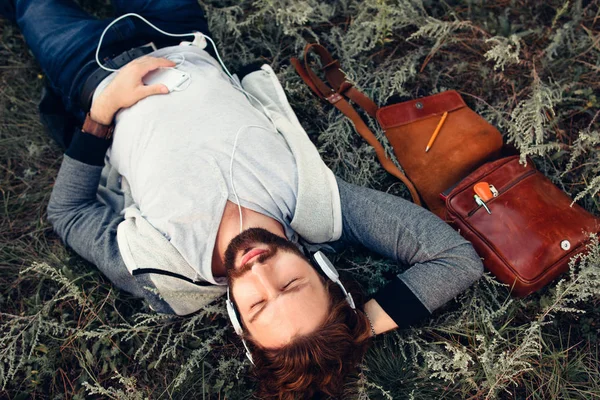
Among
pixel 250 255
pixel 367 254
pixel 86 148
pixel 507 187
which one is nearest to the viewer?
pixel 250 255

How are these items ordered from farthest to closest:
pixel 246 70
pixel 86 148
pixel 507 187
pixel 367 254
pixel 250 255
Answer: pixel 246 70
pixel 367 254
pixel 86 148
pixel 507 187
pixel 250 255

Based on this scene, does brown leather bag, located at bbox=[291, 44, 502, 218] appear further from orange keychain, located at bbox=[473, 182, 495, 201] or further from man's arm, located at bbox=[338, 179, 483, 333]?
man's arm, located at bbox=[338, 179, 483, 333]

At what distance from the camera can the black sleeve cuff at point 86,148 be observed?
3096mm

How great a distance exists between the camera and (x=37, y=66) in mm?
3990

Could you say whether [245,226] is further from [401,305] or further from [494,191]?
[494,191]

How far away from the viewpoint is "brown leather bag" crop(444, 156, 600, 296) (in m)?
2.77

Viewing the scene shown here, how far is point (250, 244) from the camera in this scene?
259 centimetres

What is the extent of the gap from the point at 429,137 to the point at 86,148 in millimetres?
2406

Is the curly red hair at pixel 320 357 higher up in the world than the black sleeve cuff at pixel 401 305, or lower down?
lower down

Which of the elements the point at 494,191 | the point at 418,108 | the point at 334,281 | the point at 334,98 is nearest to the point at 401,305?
the point at 334,281

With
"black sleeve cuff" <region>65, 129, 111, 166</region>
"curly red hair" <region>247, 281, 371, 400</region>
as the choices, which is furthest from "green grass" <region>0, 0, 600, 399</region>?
"black sleeve cuff" <region>65, 129, 111, 166</region>

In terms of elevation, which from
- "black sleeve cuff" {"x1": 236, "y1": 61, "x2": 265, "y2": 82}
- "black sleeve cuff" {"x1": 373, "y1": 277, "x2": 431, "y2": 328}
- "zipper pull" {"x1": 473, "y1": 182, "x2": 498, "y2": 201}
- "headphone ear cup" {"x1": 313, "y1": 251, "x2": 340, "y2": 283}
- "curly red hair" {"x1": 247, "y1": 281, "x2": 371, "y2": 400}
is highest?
"black sleeve cuff" {"x1": 236, "y1": 61, "x2": 265, "y2": 82}

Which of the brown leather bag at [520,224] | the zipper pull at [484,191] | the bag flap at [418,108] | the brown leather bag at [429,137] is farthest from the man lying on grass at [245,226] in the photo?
the bag flap at [418,108]

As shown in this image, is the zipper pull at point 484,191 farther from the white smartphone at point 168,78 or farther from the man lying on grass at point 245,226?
the white smartphone at point 168,78
